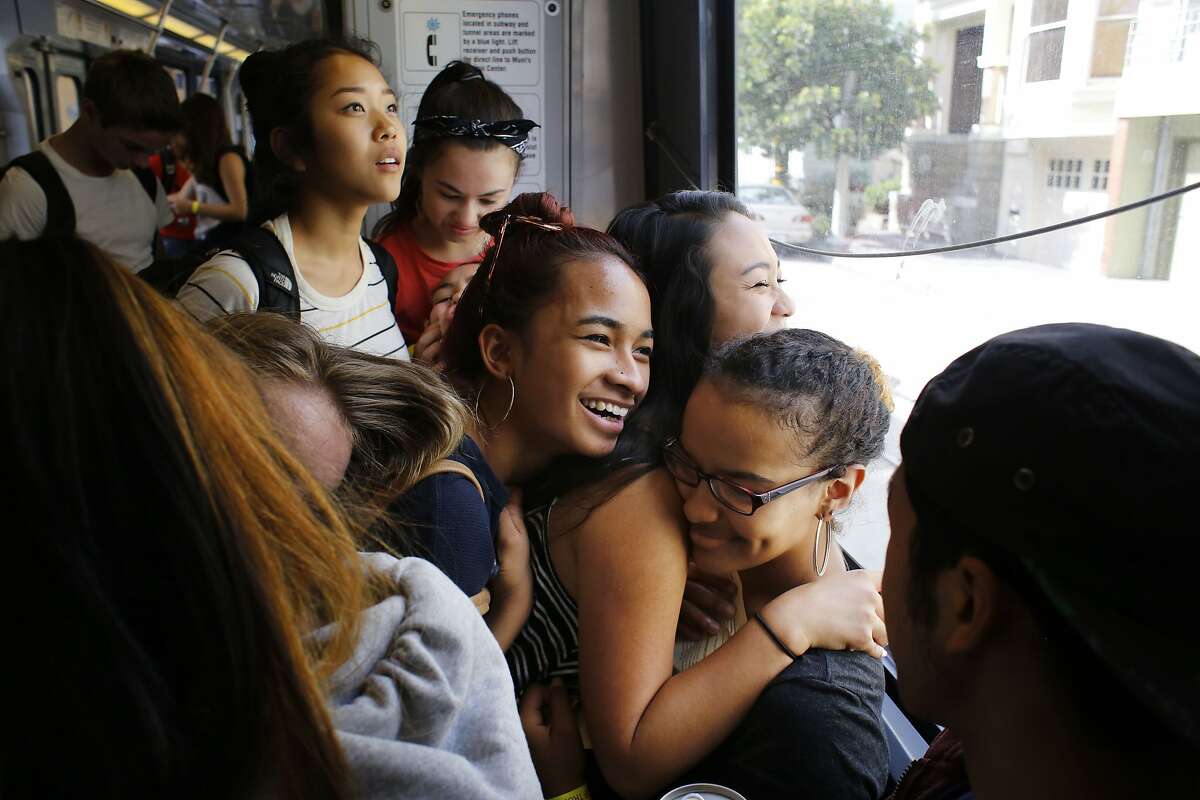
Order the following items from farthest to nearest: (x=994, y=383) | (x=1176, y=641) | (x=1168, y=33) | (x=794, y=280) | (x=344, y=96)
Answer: (x=794, y=280) → (x=344, y=96) → (x=1168, y=33) → (x=994, y=383) → (x=1176, y=641)

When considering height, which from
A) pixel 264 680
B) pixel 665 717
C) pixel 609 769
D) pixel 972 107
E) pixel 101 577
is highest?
pixel 972 107

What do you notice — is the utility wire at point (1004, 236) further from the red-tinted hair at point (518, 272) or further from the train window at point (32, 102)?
the train window at point (32, 102)

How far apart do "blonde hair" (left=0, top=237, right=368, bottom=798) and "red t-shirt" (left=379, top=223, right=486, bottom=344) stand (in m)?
1.85

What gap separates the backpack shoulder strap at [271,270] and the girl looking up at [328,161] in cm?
8

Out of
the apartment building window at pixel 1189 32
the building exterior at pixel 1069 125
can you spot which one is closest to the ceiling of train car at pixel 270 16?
the building exterior at pixel 1069 125

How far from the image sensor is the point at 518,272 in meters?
1.75

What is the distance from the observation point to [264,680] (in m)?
0.70

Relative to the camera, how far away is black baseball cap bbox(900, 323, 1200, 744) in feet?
2.05

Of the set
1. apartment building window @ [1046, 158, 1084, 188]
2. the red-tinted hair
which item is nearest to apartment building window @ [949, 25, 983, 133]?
apartment building window @ [1046, 158, 1084, 188]

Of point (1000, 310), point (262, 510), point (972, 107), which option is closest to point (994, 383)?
point (262, 510)

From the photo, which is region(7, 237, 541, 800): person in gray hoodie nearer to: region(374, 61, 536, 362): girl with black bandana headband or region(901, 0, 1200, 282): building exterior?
region(901, 0, 1200, 282): building exterior

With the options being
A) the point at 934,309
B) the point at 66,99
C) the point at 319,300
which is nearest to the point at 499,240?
the point at 319,300

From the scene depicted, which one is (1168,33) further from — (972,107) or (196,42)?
(196,42)

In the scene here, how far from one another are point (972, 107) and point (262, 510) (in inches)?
63.8
